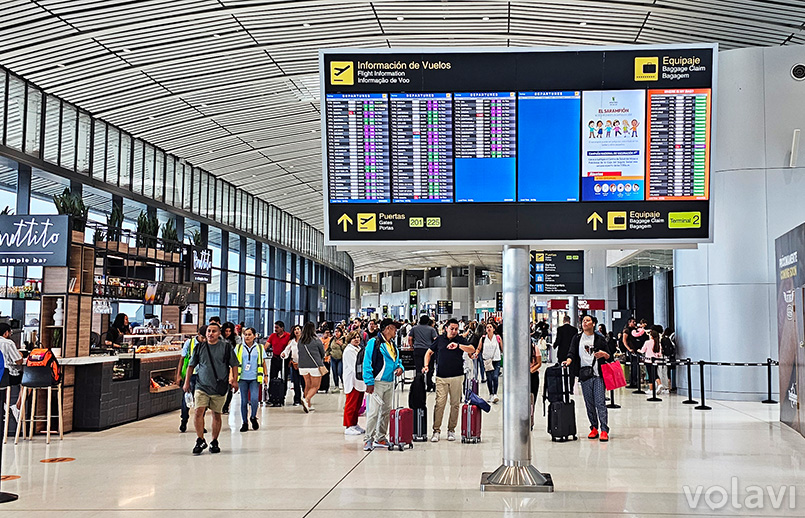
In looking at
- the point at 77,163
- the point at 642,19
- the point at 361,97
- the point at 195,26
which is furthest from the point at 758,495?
the point at 77,163

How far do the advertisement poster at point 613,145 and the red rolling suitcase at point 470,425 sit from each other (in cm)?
422

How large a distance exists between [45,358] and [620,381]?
305 inches

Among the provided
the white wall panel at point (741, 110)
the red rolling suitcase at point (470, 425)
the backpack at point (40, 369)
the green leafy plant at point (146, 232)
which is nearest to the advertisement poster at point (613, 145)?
the red rolling suitcase at point (470, 425)

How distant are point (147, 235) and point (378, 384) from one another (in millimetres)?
8285

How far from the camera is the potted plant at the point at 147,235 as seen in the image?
15400mm

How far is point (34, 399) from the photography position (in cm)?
983

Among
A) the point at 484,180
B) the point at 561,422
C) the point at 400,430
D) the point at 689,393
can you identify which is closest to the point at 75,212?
the point at 400,430

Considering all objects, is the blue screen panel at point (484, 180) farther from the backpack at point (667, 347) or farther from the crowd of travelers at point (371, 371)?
the backpack at point (667, 347)

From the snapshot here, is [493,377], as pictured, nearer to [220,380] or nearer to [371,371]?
[371,371]

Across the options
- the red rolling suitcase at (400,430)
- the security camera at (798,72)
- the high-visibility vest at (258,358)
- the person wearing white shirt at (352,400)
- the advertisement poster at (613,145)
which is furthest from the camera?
the security camera at (798,72)

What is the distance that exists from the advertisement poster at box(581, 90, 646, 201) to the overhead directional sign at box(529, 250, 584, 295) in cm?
1408

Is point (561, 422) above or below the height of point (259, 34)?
below

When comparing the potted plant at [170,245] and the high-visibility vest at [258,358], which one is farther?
the potted plant at [170,245]

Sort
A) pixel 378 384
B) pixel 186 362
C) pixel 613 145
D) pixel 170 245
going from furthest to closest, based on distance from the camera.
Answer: pixel 170 245, pixel 186 362, pixel 378 384, pixel 613 145
